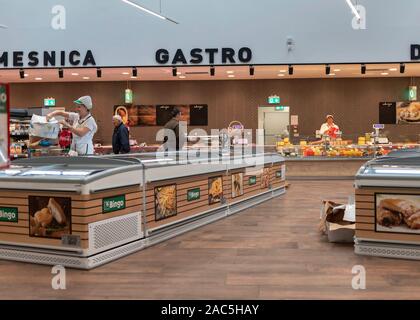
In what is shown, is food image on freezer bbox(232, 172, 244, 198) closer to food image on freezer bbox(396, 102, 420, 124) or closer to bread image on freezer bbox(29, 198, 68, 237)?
bread image on freezer bbox(29, 198, 68, 237)

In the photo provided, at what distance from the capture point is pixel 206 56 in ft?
44.4

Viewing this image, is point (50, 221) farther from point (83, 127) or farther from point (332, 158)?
point (332, 158)

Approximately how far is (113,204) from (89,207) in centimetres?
36

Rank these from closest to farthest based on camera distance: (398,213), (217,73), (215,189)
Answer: (398,213), (215,189), (217,73)

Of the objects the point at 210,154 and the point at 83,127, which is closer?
the point at 83,127

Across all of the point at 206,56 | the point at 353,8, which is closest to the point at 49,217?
the point at 353,8

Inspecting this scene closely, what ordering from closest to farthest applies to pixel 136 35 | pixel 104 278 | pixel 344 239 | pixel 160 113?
pixel 104 278, pixel 344 239, pixel 136 35, pixel 160 113

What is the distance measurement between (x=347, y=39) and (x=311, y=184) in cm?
409

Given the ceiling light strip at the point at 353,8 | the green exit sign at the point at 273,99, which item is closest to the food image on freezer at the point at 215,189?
the ceiling light strip at the point at 353,8

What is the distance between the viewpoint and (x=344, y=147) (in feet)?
42.1

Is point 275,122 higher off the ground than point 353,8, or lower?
lower

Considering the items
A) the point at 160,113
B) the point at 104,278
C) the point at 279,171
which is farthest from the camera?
the point at 160,113
